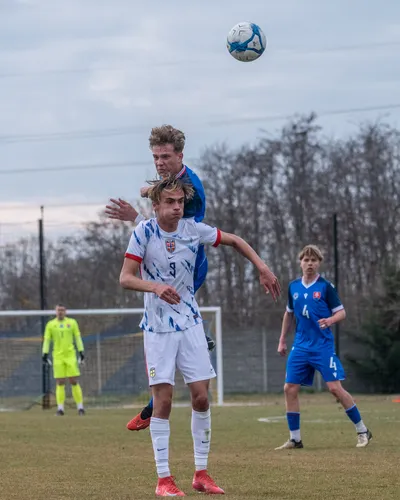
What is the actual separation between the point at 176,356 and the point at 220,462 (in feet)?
8.29

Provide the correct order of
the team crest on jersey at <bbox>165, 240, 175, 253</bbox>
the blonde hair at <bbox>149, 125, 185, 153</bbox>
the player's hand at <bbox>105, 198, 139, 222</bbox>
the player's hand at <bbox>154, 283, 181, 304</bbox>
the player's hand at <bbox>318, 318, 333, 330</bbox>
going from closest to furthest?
the player's hand at <bbox>154, 283, 181, 304</bbox> → the team crest on jersey at <bbox>165, 240, 175, 253</bbox> → the blonde hair at <bbox>149, 125, 185, 153</bbox> → the player's hand at <bbox>105, 198, 139, 222</bbox> → the player's hand at <bbox>318, 318, 333, 330</bbox>

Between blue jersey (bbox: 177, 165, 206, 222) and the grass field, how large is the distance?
201cm

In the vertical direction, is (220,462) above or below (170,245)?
below

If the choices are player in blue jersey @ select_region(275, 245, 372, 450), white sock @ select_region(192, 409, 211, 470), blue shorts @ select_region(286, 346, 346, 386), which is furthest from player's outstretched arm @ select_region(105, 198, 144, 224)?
blue shorts @ select_region(286, 346, 346, 386)

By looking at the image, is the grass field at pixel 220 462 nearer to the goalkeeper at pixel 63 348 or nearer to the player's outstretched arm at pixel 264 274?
the player's outstretched arm at pixel 264 274

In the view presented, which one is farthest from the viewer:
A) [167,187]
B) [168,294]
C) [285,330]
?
[285,330]

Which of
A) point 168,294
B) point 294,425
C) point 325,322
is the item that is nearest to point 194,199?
point 168,294

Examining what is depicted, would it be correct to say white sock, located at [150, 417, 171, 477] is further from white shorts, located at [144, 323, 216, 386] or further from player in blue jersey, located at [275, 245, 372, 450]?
player in blue jersey, located at [275, 245, 372, 450]

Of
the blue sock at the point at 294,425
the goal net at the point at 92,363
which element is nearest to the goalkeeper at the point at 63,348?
the goal net at the point at 92,363

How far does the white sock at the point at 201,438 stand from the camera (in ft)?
25.2

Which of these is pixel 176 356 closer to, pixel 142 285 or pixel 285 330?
pixel 142 285

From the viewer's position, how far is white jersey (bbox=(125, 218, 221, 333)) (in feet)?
24.8

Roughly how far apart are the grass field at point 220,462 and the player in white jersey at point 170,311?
50cm

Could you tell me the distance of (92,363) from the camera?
85.4 feet
